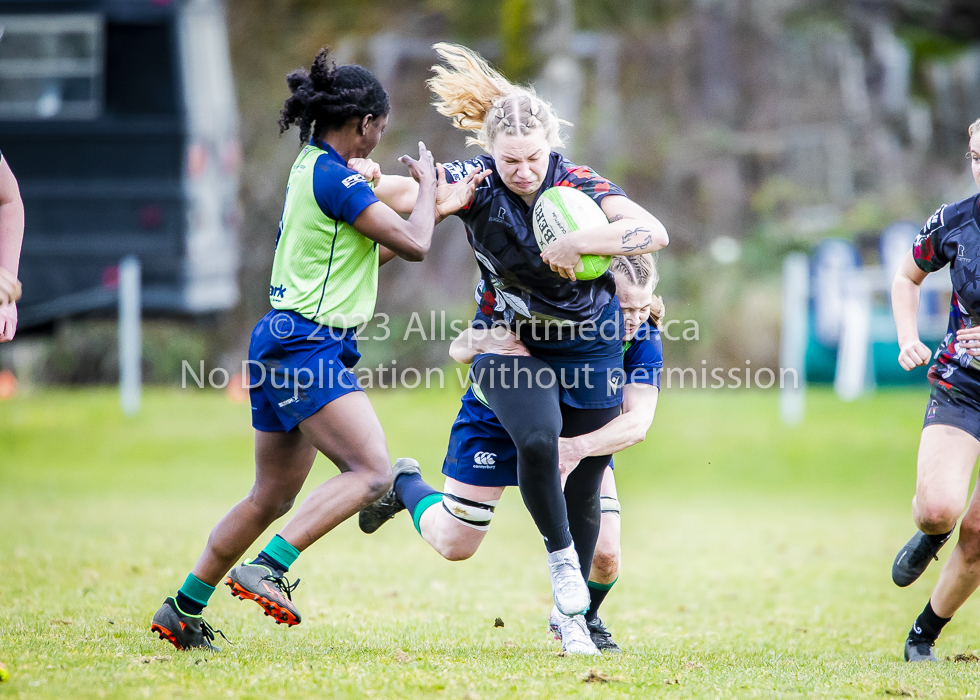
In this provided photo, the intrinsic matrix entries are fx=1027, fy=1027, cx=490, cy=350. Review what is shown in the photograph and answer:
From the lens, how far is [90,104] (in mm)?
12125

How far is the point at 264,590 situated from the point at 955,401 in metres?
2.99

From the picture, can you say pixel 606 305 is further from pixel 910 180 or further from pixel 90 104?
pixel 910 180

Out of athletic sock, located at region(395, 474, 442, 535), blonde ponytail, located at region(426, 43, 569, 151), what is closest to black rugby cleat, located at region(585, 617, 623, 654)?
athletic sock, located at region(395, 474, 442, 535)

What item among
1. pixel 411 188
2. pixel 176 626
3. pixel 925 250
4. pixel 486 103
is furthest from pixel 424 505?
pixel 925 250

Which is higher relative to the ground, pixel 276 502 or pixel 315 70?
pixel 315 70

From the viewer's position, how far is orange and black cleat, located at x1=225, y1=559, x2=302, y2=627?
3.80 metres

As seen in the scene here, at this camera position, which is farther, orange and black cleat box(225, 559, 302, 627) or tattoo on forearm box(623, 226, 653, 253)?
tattoo on forearm box(623, 226, 653, 253)

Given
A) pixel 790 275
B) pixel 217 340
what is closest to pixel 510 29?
pixel 790 275

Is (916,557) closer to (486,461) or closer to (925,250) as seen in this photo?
(925,250)

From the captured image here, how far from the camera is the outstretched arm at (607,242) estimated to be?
4.06 m

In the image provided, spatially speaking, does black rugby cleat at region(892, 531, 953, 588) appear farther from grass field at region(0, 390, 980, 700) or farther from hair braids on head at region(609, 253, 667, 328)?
hair braids on head at region(609, 253, 667, 328)

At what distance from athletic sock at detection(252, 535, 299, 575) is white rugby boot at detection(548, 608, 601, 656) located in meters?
1.15

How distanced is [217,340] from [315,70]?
556 inches

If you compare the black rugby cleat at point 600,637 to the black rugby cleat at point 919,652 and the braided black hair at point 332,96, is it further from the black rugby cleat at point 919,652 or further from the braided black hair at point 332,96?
the braided black hair at point 332,96
